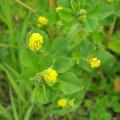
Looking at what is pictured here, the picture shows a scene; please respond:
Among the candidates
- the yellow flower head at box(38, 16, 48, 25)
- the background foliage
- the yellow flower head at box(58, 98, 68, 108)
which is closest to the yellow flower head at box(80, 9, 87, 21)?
the background foliage

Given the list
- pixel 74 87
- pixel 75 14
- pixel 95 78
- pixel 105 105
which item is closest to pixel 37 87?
pixel 74 87

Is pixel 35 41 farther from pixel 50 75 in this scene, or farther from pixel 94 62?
pixel 94 62

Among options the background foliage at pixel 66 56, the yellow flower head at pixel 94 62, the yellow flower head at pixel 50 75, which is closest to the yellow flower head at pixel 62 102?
the background foliage at pixel 66 56

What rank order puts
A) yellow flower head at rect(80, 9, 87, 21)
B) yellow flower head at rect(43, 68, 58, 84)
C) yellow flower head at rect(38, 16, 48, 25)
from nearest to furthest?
yellow flower head at rect(43, 68, 58, 84) < yellow flower head at rect(80, 9, 87, 21) < yellow flower head at rect(38, 16, 48, 25)

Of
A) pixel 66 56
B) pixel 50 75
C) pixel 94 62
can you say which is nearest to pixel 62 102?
pixel 66 56

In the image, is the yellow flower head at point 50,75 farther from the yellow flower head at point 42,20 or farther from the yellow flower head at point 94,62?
the yellow flower head at point 42,20

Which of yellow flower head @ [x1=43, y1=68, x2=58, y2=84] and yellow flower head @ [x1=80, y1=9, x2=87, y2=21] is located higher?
yellow flower head @ [x1=80, y1=9, x2=87, y2=21]

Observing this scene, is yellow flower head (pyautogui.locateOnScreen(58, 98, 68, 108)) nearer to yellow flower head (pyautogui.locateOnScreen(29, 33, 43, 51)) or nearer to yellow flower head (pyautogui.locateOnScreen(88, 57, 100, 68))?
yellow flower head (pyautogui.locateOnScreen(88, 57, 100, 68))
